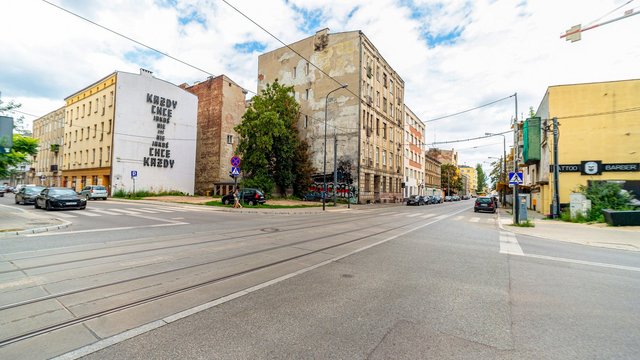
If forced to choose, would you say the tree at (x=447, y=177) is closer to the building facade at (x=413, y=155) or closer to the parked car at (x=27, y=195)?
the building facade at (x=413, y=155)

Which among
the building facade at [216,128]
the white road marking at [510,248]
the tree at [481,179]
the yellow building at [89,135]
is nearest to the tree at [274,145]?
the building facade at [216,128]

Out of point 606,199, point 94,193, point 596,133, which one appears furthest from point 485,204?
point 94,193

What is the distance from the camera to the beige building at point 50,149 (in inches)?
1917

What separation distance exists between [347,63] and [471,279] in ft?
108

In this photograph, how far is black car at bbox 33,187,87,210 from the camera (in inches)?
664

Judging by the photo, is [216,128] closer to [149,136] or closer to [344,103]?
[149,136]

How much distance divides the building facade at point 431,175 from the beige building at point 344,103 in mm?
25412

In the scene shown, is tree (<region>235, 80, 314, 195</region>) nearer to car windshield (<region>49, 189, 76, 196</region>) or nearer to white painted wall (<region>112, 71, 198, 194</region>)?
white painted wall (<region>112, 71, 198, 194</region>)

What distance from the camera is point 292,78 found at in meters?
38.8

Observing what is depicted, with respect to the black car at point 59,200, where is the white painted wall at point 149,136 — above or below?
above

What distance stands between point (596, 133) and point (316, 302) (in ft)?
94.2

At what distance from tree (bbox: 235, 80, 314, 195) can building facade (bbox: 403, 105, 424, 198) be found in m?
21.6

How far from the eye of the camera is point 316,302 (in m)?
3.98

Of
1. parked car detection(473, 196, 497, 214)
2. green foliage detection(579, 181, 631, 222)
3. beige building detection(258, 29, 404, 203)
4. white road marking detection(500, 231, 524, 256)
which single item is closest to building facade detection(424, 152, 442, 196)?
beige building detection(258, 29, 404, 203)
